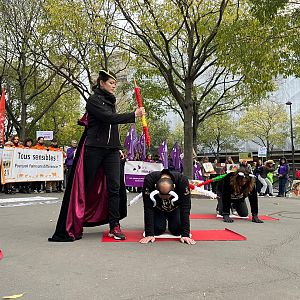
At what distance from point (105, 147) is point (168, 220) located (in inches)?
47.9

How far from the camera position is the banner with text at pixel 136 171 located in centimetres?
1510

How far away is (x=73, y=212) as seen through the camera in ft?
16.1

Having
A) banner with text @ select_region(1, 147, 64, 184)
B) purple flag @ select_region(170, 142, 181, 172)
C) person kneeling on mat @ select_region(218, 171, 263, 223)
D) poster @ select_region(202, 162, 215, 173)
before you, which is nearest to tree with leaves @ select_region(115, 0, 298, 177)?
poster @ select_region(202, 162, 215, 173)

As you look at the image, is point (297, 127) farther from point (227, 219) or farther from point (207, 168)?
point (227, 219)

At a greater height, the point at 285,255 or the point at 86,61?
the point at 86,61

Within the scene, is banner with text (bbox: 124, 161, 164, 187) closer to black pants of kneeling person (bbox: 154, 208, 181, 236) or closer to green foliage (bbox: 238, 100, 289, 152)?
black pants of kneeling person (bbox: 154, 208, 181, 236)

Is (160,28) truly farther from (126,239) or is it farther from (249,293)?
(249,293)

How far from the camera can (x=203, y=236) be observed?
5156 millimetres

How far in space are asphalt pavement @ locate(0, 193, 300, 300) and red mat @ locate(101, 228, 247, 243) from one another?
0.14 m

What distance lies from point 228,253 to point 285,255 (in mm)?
596

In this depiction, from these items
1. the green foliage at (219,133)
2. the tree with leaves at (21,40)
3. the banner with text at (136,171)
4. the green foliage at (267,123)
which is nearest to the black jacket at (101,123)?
the banner with text at (136,171)

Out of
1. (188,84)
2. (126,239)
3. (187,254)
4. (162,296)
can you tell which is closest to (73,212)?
(126,239)

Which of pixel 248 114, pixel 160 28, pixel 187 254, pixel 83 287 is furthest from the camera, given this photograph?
pixel 248 114

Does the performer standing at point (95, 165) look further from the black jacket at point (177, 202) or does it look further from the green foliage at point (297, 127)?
the green foliage at point (297, 127)
